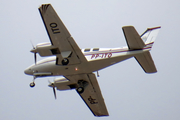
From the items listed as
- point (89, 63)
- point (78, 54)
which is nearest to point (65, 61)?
point (78, 54)

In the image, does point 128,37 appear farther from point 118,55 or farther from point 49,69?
point 49,69

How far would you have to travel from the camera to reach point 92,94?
37.8m

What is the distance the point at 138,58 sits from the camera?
31.2 m

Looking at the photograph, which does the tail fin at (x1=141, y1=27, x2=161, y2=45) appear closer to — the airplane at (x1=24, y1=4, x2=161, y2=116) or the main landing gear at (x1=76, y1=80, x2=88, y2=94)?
the airplane at (x1=24, y1=4, x2=161, y2=116)

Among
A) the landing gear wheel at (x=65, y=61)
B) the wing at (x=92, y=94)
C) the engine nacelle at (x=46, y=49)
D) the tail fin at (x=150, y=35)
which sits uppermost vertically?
the engine nacelle at (x=46, y=49)

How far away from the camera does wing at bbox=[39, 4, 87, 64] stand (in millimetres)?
28094

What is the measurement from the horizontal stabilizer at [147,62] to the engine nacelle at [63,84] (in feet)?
31.8

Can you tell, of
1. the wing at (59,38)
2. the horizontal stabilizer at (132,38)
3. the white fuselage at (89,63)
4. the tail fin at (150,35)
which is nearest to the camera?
the wing at (59,38)

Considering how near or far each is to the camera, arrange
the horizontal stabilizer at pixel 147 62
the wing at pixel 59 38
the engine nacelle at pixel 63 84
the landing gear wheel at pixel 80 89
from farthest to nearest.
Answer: the engine nacelle at pixel 63 84
the landing gear wheel at pixel 80 89
the horizontal stabilizer at pixel 147 62
the wing at pixel 59 38

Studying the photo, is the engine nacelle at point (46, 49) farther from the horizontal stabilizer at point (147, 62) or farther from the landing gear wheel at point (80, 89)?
the horizontal stabilizer at point (147, 62)

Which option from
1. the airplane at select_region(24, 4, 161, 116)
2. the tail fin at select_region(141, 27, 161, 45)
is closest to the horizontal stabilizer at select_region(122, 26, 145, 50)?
the airplane at select_region(24, 4, 161, 116)

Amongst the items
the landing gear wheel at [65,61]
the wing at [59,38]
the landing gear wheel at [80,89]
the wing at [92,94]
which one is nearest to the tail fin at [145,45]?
the wing at [59,38]

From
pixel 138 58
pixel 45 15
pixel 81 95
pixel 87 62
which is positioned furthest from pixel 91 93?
pixel 45 15

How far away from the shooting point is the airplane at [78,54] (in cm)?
2905
